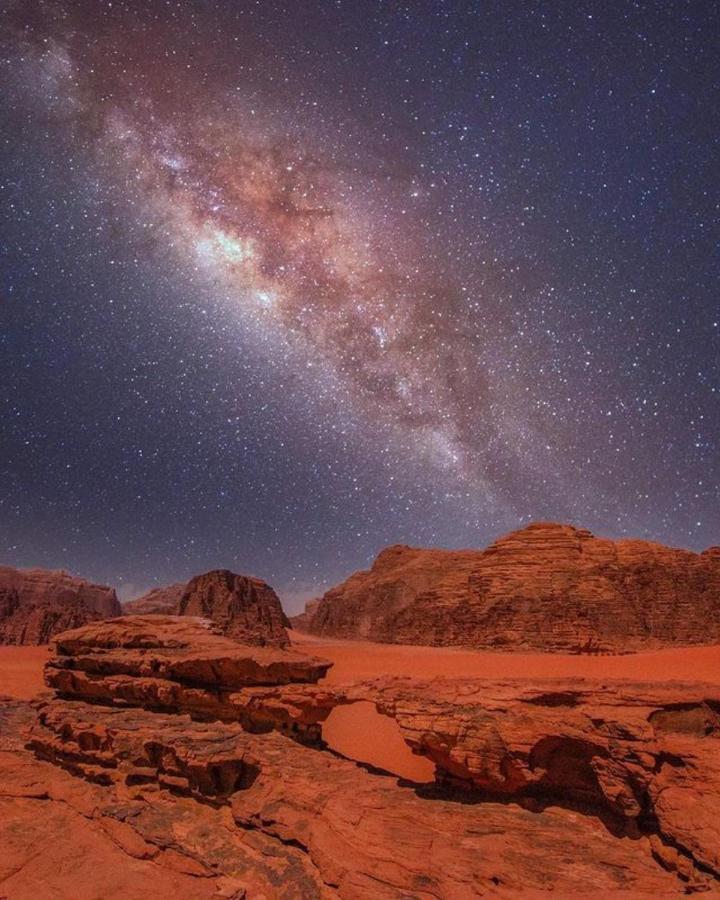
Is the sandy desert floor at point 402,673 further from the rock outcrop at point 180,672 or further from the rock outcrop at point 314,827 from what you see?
the rock outcrop at point 314,827

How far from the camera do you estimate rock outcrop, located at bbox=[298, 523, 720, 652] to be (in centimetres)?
3175

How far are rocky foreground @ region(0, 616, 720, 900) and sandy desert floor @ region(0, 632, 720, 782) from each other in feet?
3.52

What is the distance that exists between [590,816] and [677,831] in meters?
0.77

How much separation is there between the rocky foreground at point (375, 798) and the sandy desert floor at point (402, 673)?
3.52ft

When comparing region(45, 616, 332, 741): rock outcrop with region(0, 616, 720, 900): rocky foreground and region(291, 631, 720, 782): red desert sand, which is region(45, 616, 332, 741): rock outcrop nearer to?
region(0, 616, 720, 900): rocky foreground

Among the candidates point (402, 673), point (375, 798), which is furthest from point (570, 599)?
point (375, 798)

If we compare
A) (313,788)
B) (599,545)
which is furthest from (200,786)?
(599,545)

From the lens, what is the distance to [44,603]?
145 feet

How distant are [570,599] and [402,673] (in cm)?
1874

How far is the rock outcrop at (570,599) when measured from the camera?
31.8 metres

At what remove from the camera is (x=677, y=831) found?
3867 millimetres

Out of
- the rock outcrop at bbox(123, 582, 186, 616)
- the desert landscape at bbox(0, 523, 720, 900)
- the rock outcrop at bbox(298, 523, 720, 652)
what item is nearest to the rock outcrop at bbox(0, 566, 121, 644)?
the rock outcrop at bbox(123, 582, 186, 616)

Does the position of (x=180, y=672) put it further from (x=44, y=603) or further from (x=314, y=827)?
(x=44, y=603)

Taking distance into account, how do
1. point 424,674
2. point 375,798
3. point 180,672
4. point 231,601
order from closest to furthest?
point 375,798, point 180,672, point 424,674, point 231,601
